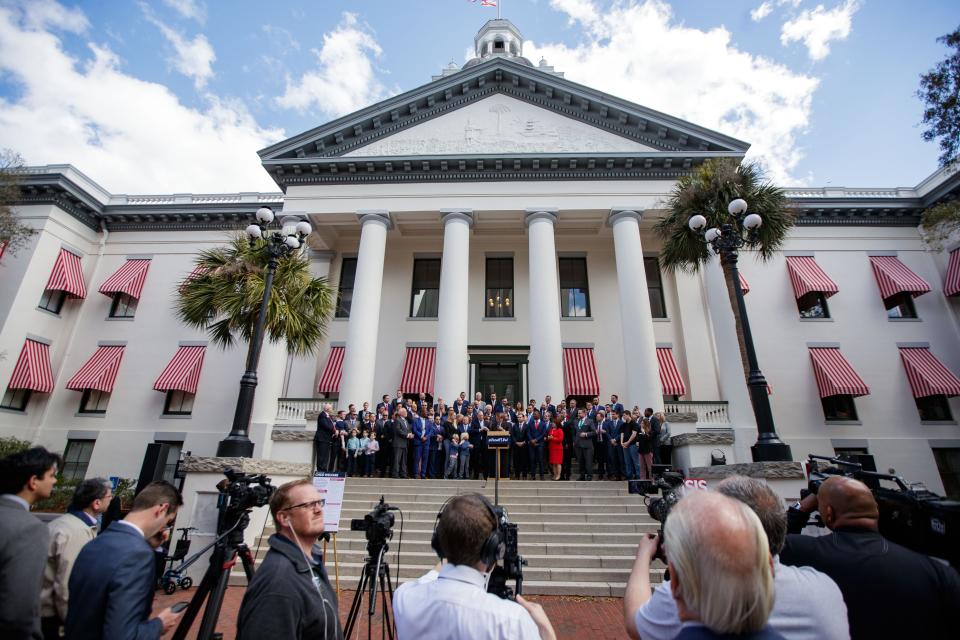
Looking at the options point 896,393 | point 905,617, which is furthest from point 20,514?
point 896,393

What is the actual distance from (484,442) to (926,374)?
17.9 m

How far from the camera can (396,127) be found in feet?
64.1

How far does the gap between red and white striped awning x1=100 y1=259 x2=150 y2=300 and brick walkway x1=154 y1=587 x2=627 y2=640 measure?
679 inches

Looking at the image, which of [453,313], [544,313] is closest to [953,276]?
[544,313]

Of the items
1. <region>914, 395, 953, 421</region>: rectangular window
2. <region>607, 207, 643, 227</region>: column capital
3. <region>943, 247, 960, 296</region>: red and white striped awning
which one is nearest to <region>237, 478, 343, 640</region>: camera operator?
<region>607, 207, 643, 227</region>: column capital

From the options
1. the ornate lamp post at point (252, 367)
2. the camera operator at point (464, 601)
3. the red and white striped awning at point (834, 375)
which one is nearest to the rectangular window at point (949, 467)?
the red and white striped awning at point (834, 375)

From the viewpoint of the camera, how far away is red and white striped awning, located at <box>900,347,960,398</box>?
1708 cm

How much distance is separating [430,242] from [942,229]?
69.9 ft

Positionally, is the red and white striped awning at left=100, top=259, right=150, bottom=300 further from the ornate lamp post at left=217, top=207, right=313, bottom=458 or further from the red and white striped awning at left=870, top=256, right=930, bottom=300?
the red and white striped awning at left=870, top=256, right=930, bottom=300

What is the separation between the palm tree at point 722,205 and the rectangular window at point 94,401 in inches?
917

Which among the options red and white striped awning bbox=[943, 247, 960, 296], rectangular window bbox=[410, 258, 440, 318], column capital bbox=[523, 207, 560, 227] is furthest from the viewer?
rectangular window bbox=[410, 258, 440, 318]

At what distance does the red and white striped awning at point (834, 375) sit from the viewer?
17.3 meters

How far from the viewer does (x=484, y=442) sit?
488 inches

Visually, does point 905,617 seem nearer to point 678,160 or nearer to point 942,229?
point 678,160
